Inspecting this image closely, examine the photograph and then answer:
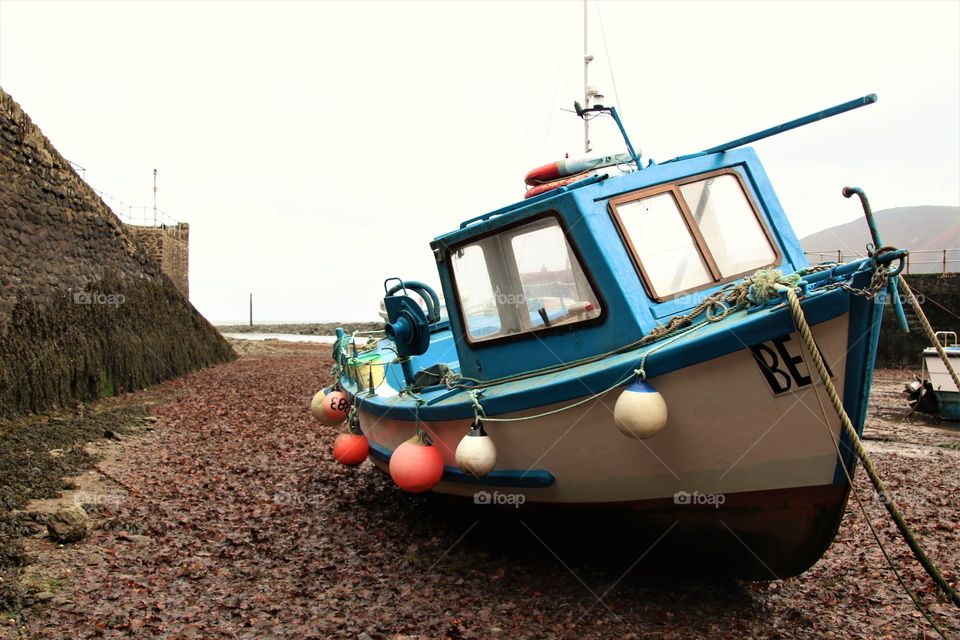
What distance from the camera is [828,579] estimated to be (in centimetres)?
532

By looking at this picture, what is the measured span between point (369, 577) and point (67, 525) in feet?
8.10

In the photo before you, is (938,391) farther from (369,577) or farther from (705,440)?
(369,577)

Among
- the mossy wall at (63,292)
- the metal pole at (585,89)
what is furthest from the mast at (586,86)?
the mossy wall at (63,292)

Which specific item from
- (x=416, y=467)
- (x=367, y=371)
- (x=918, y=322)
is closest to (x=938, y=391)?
(x=918, y=322)

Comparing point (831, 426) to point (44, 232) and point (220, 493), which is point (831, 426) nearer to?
point (220, 493)

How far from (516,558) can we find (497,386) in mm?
1392

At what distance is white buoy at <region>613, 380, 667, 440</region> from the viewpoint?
13.2 ft

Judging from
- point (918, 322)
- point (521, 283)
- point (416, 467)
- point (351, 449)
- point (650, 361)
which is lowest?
point (351, 449)

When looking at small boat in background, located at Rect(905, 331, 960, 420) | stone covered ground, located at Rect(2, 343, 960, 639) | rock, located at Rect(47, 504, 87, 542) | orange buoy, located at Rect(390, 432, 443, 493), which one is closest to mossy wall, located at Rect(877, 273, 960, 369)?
small boat in background, located at Rect(905, 331, 960, 420)

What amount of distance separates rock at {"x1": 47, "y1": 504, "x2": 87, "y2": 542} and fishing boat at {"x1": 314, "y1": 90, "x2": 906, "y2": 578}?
8.24 feet

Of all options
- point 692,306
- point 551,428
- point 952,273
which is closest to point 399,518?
point 551,428

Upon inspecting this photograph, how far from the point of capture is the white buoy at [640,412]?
13.2 ft

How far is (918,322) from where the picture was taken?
70.0 feet

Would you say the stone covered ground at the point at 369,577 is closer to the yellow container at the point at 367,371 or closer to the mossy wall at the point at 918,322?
the yellow container at the point at 367,371
